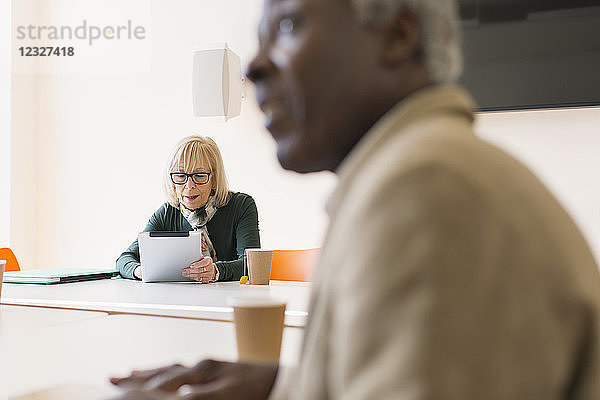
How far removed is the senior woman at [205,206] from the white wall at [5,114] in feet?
5.75

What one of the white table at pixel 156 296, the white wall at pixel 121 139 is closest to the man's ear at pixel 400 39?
the white table at pixel 156 296

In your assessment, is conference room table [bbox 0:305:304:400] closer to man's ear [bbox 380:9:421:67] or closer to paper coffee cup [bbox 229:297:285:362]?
paper coffee cup [bbox 229:297:285:362]

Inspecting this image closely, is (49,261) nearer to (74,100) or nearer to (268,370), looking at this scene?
(74,100)

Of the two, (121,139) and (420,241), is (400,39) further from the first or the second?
(121,139)

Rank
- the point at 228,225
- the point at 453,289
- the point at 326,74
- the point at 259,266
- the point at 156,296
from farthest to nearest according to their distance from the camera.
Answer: the point at 228,225 < the point at 259,266 < the point at 156,296 < the point at 326,74 < the point at 453,289

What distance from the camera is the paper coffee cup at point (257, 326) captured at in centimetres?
108

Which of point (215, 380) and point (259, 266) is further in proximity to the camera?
point (259, 266)

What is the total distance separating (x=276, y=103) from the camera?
619 mm

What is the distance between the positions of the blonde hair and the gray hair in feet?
8.76

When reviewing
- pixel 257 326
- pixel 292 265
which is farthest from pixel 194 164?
pixel 257 326

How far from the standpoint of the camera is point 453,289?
41 cm

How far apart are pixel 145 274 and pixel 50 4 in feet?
9.65

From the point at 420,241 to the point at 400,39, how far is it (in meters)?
0.22

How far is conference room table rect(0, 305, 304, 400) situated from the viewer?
1.01 metres
